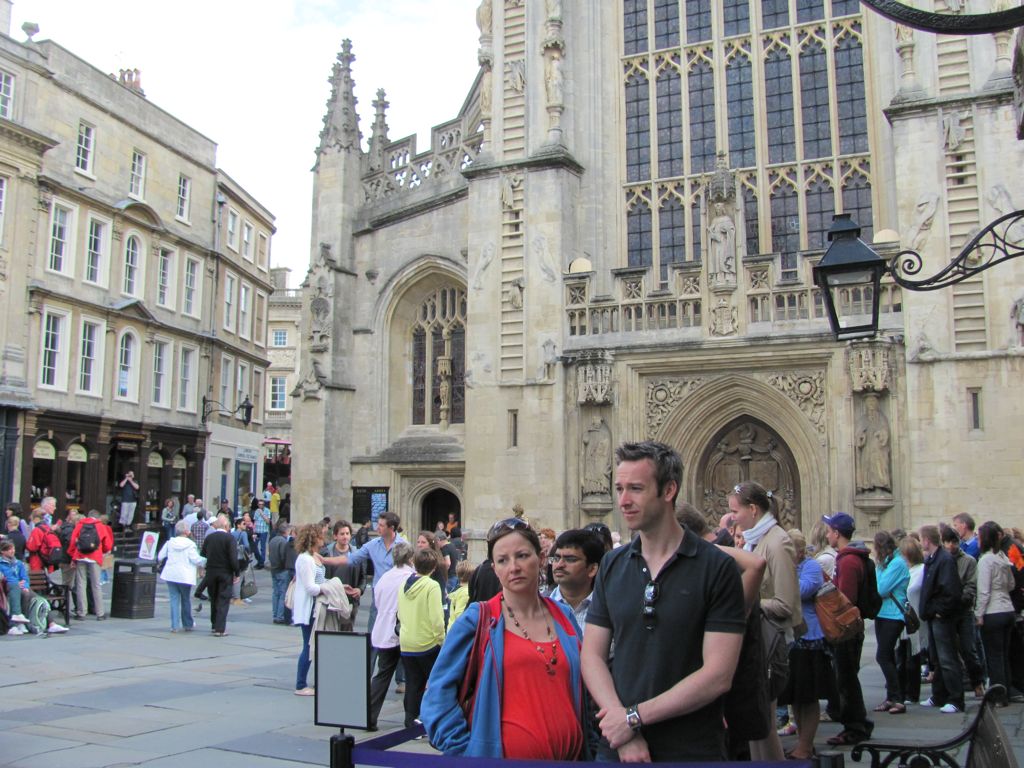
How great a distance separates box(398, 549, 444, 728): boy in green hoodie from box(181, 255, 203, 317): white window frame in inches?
1048

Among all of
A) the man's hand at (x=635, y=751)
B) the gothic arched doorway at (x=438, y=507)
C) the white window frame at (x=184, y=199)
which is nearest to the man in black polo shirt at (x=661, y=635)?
the man's hand at (x=635, y=751)

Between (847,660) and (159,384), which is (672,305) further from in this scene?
(159,384)

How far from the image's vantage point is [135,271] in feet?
98.5

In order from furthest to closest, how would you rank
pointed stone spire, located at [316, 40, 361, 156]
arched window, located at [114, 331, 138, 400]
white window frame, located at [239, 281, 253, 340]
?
white window frame, located at [239, 281, 253, 340] → arched window, located at [114, 331, 138, 400] → pointed stone spire, located at [316, 40, 361, 156]

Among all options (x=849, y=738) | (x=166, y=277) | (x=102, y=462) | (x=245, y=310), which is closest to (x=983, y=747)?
(x=849, y=738)

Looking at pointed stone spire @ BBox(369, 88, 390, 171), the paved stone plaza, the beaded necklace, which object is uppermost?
pointed stone spire @ BBox(369, 88, 390, 171)

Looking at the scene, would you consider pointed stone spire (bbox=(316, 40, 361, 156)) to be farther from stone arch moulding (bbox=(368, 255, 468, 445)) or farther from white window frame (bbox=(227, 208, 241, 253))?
white window frame (bbox=(227, 208, 241, 253))

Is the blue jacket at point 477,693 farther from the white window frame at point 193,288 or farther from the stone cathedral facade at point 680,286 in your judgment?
the white window frame at point 193,288

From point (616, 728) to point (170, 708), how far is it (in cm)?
661

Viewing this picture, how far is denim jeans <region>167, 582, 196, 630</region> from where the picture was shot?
1366 centimetres

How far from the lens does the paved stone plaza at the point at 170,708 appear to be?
7031 millimetres

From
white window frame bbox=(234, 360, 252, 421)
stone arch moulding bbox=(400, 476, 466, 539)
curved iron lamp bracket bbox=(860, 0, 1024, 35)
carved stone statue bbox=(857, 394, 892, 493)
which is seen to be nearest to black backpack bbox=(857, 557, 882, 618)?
curved iron lamp bracket bbox=(860, 0, 1024, 35)

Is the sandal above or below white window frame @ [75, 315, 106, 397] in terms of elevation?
below

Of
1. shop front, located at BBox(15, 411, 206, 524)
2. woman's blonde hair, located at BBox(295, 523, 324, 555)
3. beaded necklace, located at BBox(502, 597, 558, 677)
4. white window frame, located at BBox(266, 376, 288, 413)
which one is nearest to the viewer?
beaded necklace, located at BBox(502, 597, 558, 677)
